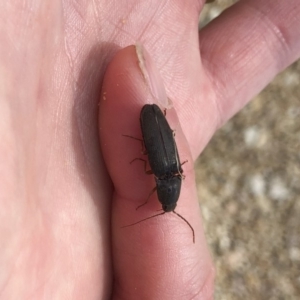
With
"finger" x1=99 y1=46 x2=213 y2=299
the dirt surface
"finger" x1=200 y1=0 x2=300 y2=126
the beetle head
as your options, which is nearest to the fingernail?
"finger" x1=99 y1=46 x2=213 y2=299

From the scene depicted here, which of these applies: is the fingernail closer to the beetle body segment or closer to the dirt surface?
the beetle body segment

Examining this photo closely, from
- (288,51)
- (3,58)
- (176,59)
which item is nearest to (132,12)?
(176,59)

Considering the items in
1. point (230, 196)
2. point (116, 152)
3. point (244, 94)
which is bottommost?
point (230, 196)

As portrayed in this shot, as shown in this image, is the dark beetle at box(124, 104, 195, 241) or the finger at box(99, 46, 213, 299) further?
the dark beetle at box(124, 104, 195, 241)

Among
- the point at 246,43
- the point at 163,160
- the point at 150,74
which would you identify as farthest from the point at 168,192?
the point at 246,43

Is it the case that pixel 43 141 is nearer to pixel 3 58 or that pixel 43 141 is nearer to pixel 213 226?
pixel 3 58

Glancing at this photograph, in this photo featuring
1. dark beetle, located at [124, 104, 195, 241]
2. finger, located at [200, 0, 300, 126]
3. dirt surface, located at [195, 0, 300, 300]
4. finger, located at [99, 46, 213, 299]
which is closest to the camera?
finger, located at [99, 46, 213, 299]

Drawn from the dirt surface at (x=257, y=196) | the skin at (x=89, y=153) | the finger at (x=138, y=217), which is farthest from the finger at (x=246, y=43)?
the finger at (x=138, y=217)
